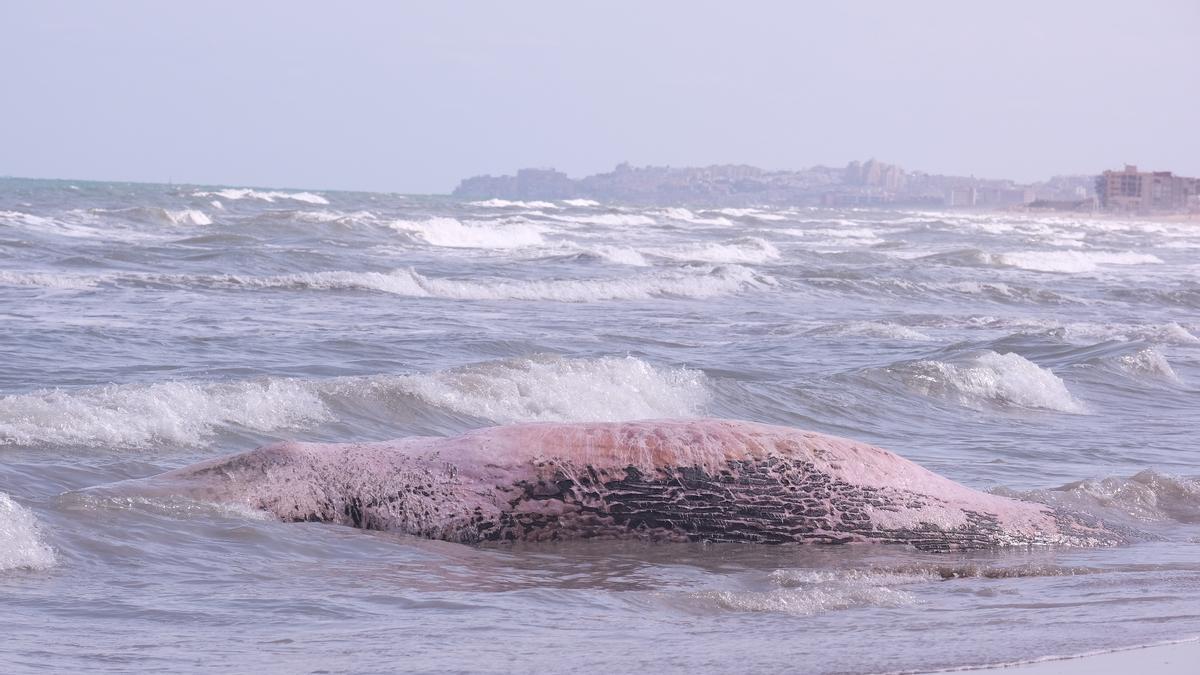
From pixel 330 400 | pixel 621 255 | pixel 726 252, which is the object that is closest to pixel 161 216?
pixel 621 255

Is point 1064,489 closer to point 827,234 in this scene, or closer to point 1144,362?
point 1144,362

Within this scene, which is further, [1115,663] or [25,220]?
[25,220]

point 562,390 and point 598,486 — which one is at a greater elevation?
point 598,486

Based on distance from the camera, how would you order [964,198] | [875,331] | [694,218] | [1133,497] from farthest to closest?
[964,198] < [694,218] < [875,331] < [1133,497]

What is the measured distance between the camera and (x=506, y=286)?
23.8 metres

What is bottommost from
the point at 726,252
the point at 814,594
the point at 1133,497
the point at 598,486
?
the point at 726,252

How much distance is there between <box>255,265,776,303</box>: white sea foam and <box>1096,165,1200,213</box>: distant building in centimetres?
12969

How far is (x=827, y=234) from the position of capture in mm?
60000

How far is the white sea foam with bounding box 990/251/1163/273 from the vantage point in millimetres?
40250

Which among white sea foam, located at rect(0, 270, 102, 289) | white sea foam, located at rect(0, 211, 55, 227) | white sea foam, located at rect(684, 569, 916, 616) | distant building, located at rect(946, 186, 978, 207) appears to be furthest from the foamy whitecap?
distant building, located at rect(946, 186, 978, 207)

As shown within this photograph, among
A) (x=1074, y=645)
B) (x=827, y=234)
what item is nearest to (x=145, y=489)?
(x=1074, y=645)

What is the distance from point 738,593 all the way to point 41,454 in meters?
4.47

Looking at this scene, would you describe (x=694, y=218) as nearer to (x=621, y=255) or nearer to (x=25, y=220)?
(x=621, y=255)

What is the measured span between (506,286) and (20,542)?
18121 mm
